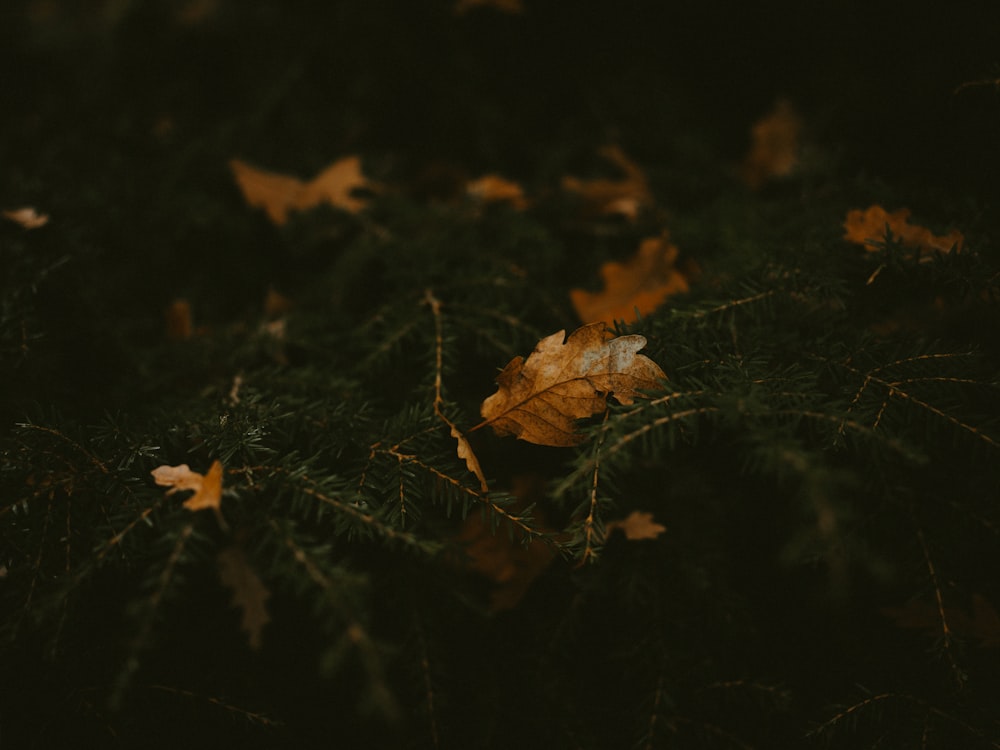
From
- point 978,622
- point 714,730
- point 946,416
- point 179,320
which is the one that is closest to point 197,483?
point 179,320

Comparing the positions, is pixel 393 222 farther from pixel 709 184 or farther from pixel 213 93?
pixel 213 93

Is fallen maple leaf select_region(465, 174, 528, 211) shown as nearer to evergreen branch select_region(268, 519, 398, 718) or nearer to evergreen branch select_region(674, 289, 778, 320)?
evergreen branch select_region(674, 289, 778, 320)

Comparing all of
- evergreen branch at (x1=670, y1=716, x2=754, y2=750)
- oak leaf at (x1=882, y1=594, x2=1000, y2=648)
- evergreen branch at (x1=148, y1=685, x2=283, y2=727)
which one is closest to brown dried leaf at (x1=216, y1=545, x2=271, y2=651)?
evergreen branch at (x1=148, y1=685, x2=283, y2=727)

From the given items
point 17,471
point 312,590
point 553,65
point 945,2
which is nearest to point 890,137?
point 945,2

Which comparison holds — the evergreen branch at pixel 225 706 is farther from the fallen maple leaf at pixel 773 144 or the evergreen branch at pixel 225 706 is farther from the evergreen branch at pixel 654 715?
the fallen maple leaf at pixel 773 144

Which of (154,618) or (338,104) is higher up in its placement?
(338,104)

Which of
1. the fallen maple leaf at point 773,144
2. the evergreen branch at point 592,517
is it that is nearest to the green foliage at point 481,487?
the evergreen branch at point 592,517
